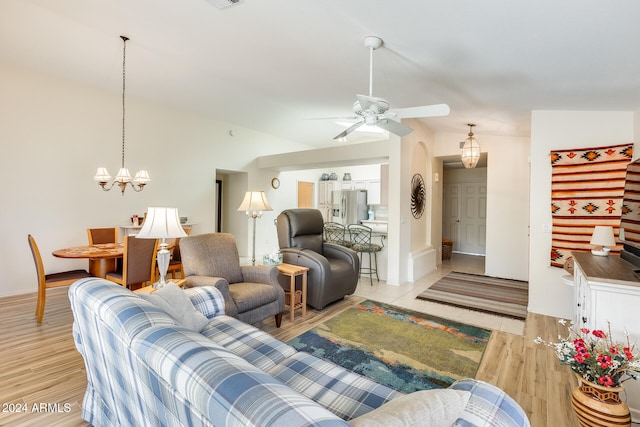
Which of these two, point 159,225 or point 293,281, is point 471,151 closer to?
Answer: point 293,281

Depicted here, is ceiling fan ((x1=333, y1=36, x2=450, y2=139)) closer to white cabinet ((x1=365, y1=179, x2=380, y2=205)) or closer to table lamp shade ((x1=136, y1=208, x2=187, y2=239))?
table lamp shade ((x1=136, y1=208, x2=187, y2=239))

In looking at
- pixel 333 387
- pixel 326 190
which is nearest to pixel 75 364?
pixel 333 387

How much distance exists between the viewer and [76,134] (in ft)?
15.0

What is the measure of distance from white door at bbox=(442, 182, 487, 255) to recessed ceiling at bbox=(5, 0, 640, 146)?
3.41 metres

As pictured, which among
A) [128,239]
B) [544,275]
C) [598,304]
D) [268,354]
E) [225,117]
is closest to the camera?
[268,354]

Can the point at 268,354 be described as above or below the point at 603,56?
below

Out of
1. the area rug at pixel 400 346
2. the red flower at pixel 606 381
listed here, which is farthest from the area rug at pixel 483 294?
the red flower at pixel 606 381

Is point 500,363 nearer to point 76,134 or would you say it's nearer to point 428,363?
point 428,363

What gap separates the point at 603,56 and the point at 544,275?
2476mm

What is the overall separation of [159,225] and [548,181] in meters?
4.07

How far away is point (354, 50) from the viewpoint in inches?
107

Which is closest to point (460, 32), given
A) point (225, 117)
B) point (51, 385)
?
point (51, 385)

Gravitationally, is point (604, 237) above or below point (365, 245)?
above

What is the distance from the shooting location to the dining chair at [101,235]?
13.8 ft
